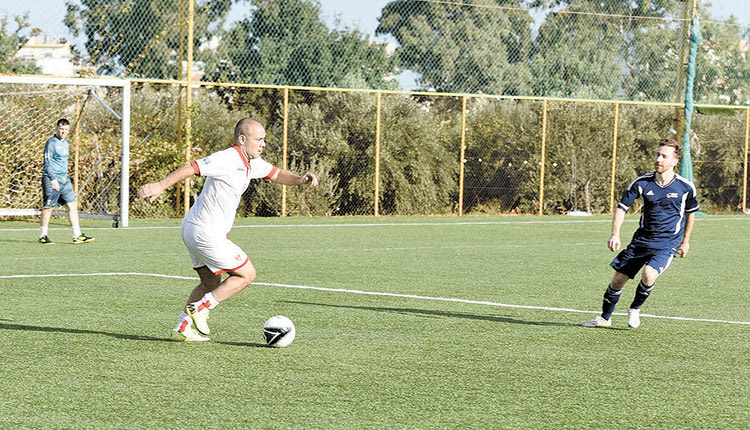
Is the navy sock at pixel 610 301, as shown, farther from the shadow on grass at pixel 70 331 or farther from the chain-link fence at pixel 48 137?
the chain-link fence at pixel 48 137

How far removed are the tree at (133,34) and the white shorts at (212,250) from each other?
13.5 meters

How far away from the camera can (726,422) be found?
5.07 m

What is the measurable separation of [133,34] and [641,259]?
16.1 meters

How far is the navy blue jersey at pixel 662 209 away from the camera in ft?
26.5

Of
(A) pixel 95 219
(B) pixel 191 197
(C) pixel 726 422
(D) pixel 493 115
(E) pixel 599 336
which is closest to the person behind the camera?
(C) pixel 726 422

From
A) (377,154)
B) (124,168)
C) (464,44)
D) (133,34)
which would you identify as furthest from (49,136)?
(464,44)

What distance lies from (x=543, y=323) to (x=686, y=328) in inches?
45.2

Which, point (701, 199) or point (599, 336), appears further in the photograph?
point (701, 199)

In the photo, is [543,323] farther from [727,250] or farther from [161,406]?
[727,250]

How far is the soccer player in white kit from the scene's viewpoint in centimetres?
683

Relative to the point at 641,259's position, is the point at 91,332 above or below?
below

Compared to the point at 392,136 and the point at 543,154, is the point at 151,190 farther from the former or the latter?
the point at 543,154

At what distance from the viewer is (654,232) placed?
8.09 metres

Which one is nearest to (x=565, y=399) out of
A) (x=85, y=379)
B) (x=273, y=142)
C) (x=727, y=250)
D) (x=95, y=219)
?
(x=85, y=379)
